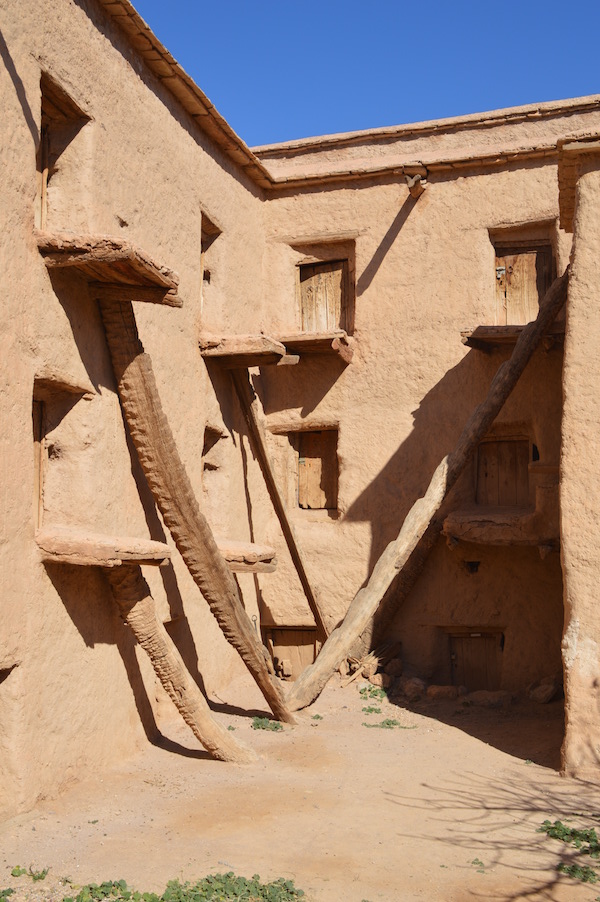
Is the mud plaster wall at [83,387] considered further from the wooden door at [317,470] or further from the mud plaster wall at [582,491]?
the mud plaster wall at [582,491]

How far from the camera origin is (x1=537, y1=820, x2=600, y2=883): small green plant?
5.98 metres

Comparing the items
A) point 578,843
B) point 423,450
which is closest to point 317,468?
point 423,450

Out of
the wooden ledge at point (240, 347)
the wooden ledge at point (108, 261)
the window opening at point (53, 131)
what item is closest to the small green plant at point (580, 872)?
the wooden ledge at point (108, 261)

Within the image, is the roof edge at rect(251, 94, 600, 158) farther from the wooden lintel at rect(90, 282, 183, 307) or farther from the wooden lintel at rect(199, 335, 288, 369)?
the wooden lintel at rect(90, 282, 183, 307)

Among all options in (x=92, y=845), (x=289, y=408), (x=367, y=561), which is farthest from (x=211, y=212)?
(x=92, y=845)

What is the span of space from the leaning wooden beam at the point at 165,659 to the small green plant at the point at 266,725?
122cm

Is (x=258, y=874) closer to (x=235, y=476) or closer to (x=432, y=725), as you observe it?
(x=432, y=725)

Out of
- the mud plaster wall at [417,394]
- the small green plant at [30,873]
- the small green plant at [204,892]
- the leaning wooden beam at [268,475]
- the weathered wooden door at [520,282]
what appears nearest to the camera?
the small green plant at [204,892]

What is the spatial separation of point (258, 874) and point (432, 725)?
464 centimetres

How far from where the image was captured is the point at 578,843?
256 inches

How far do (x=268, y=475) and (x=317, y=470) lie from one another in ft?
4.65

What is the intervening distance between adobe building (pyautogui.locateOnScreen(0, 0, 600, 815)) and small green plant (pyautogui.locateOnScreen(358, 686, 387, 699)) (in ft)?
2.69

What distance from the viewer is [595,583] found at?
8.02 meters

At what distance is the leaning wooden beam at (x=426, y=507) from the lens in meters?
10.4
